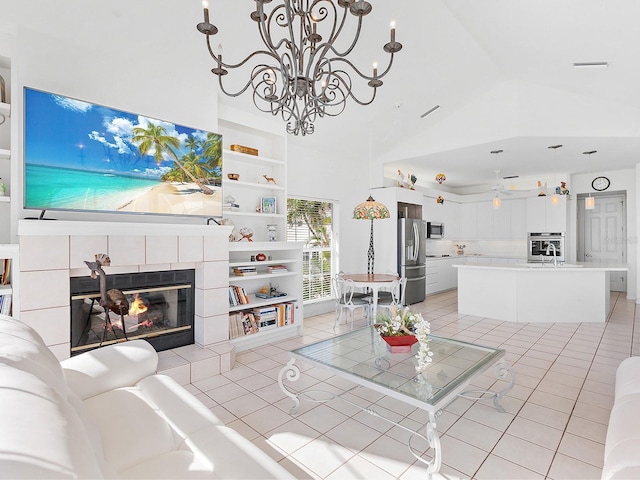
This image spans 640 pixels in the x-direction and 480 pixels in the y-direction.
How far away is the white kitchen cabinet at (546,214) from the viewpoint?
285 inches

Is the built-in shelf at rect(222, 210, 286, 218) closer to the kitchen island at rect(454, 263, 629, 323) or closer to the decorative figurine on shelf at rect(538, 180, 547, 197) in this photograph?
the kitchen island at rect(454, 263, 629, 323)

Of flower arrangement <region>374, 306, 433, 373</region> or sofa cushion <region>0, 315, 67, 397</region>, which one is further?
flower arrangement <region>374, 306, 433, 373</region>

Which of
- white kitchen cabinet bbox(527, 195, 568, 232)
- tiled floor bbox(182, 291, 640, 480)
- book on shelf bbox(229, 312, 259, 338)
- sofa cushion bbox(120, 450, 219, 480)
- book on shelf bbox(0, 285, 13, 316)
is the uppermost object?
white kitchen cabinet bbox(527, 195, 568, 232)

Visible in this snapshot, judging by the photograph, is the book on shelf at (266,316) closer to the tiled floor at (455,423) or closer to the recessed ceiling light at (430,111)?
the tiled floor at (455,423)

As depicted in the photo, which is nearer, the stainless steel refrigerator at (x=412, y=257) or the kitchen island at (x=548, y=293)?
the kitchen island at (x=548, y=293)

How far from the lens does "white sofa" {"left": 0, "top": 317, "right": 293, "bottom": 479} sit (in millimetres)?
674

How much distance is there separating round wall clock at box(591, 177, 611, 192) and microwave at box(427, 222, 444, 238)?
3184mm

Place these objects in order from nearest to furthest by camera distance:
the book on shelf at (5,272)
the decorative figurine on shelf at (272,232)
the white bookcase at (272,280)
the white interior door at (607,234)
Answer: the book on shelf at (5,272)
the white bookcase at (272,280)
the decorative figurine on shelf at (272,232)
the white interior door at (607,234)

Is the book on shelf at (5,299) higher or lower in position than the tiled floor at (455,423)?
higher

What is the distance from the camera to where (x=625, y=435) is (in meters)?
1.51

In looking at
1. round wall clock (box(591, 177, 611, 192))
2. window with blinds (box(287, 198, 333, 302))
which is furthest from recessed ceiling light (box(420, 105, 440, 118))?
round wall clock (box(591, 177, 611, 192))

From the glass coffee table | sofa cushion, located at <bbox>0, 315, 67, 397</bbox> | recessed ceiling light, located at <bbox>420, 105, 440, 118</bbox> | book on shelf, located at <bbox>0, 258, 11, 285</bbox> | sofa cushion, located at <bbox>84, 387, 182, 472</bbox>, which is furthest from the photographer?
recessed ceiling light, located at <bbox>420, 105, 440, 118</bbox>

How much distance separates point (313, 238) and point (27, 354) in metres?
4.67

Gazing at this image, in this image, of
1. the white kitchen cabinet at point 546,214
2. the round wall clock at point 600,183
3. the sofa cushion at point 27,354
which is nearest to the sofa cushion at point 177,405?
the sofa cushion at point 27,354
